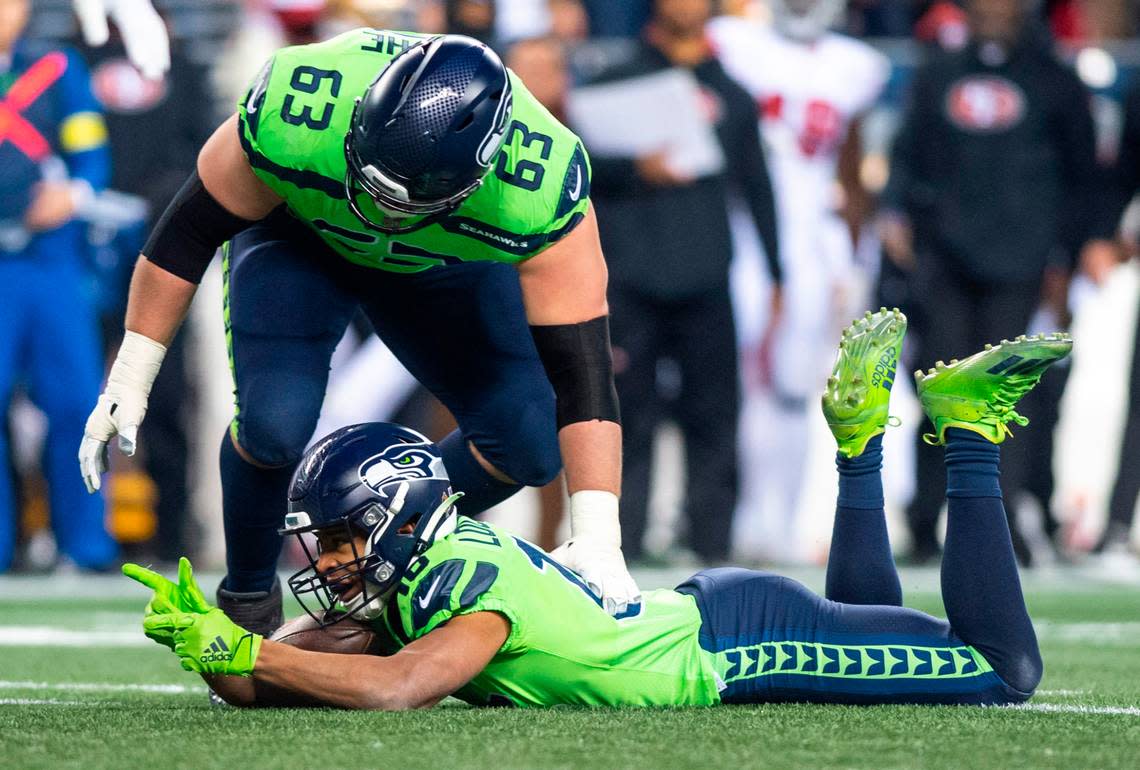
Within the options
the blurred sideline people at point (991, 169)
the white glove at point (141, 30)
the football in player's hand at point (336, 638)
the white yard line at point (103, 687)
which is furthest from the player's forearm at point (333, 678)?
the blurred sideline people at point (991, 169)

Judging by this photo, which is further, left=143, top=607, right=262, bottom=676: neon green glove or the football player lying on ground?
the football player lying on ground

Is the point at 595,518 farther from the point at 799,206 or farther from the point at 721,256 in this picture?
the point at 799,206

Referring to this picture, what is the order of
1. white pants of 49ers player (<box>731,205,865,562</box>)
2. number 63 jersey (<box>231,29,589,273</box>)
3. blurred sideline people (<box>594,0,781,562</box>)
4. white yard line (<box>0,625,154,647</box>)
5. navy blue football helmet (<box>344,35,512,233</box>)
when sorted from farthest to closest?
white pants of 49ers player (<box>731,205,865,562</box>) → blurred sideline people (<box>594,0,781,562</box>) → white yard line (<box>0,625,154,647</box>) → number 63 jersey (<box>231,29,589,273</box>) → navy blue football helmet (<box>344,35,512,233</box>)

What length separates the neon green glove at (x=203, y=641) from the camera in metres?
3.40

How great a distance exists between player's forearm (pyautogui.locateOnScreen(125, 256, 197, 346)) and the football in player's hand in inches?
33.4

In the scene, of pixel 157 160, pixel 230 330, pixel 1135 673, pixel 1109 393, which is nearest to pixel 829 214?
pixel 1109 393

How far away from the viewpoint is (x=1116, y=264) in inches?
350

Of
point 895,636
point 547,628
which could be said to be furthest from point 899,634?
point 547,628

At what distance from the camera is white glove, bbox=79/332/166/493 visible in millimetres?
4266

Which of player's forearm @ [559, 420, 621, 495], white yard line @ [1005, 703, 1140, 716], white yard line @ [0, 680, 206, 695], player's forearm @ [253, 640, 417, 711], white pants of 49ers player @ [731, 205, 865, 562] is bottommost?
white pants of 49ers player @ [731, 205, 865, 562]

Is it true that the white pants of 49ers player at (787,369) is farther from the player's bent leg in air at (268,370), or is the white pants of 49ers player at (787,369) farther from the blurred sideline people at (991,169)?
the player's bent leg in air at (268,370)

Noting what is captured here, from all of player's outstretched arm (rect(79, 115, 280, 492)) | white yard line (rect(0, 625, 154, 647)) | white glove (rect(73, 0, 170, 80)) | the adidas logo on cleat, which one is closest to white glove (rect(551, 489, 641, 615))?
the adidas logo on cleat

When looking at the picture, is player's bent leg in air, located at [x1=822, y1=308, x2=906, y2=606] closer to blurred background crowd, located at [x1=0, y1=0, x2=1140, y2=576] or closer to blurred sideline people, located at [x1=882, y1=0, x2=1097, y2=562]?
blurred background crowd, located at [x1=0, y1=0, x2=1140, y2=576]

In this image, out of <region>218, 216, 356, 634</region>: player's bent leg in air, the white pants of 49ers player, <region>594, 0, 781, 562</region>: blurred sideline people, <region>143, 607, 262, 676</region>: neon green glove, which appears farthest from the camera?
the white pants of 49ers player
